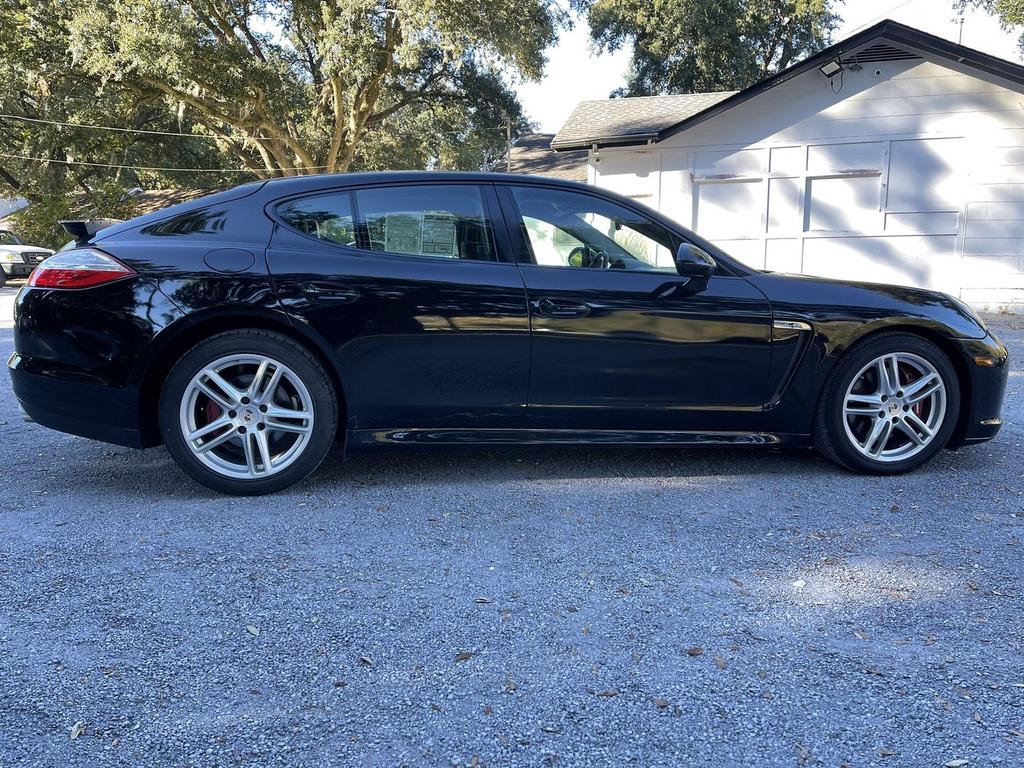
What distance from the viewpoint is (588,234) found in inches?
155

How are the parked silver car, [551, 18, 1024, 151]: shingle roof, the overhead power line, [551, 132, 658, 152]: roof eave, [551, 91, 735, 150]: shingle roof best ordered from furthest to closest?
the overhead power line
the parked silver car
[551, 91, 735, 150]: shingle roof
[551, 132, 658, 152]: roof eave
[551, 18, 1024, 151]: shingle roof

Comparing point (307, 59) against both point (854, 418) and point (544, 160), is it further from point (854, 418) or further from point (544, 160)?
point (854, 418)

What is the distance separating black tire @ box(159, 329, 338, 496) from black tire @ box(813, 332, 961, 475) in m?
2.44

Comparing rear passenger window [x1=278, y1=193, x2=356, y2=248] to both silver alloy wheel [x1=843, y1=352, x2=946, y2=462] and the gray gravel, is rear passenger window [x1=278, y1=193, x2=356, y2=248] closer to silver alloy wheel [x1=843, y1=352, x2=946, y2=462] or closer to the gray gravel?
the gray gravel

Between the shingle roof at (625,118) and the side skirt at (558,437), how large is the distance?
36.1 feet

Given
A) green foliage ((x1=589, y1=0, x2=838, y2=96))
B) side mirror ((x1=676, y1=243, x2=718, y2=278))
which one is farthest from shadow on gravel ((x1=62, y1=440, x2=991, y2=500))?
green foliage ((x1=589, y1=0, x2=838, y2=96))

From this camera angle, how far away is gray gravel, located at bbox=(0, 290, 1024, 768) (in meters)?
1.93

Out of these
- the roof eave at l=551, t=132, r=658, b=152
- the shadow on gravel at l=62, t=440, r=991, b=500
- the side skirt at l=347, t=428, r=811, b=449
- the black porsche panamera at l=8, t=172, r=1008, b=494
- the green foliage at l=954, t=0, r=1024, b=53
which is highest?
the green foliage at l=954, t=0, r=1024, b=53

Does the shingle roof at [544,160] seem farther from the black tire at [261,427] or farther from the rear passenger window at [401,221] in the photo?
the black tire at [261,427]

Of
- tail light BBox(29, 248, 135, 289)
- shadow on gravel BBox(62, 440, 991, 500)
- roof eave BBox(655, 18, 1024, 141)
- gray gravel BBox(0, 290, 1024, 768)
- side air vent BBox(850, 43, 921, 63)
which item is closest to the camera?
gray gravel BBox(0, 290, 1024, 768)

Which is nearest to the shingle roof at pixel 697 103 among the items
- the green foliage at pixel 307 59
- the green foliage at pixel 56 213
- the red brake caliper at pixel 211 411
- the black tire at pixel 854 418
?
the green foliage at pixel 307 59

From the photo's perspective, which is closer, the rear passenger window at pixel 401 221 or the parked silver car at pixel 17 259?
the rear passenger window at pixel 401 221

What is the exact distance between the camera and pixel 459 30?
711 inches

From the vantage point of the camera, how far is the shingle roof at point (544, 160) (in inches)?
719
